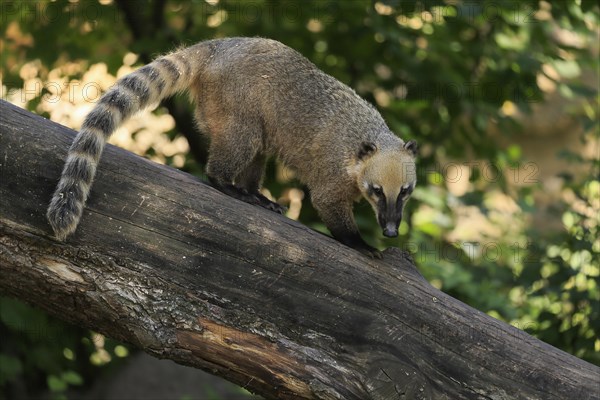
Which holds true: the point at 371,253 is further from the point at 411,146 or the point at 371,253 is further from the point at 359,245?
the point at 411,146

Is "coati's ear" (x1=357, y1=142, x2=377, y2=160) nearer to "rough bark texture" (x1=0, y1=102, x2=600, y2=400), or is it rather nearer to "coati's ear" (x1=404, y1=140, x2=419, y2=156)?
"coati's ear" (x1=404, y1=140, x2=419, y2=156)

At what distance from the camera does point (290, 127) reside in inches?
239

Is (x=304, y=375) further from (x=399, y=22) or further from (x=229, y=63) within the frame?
(x=399, y=22)

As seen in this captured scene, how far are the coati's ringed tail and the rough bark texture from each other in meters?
0.14

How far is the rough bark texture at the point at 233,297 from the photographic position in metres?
4.49

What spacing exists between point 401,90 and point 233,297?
4.16 meters

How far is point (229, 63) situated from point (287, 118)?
643mm

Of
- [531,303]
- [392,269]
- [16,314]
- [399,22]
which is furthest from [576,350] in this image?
[16,314]

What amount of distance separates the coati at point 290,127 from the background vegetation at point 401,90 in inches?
47.4

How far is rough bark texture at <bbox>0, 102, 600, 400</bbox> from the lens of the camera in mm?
4492

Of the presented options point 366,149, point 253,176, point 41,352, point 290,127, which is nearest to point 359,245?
point 366,149

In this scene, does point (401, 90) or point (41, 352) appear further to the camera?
point (401, 90)

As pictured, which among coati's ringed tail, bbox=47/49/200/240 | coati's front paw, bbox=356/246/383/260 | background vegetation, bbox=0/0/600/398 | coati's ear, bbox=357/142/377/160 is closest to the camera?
coati's ringed tail, bbox=47/49/200/240

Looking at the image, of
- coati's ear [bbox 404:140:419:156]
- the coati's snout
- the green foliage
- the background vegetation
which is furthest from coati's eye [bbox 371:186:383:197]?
the green foliage
